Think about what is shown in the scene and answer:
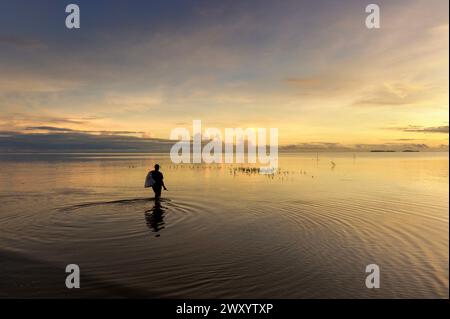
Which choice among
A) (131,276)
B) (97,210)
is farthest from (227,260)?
(97,210)

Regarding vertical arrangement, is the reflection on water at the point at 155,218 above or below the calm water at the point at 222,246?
above

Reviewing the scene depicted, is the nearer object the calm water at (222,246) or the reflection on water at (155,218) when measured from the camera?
the calm water at (222,246)

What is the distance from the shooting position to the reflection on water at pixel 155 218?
1716 centimetres

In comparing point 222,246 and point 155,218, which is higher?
point 155,218

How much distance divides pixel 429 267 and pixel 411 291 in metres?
2.52

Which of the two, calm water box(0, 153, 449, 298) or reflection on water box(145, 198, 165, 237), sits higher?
reflection on water box(145, 198, 165, 237)

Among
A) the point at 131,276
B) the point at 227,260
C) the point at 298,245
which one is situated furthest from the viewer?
the point at 298,245

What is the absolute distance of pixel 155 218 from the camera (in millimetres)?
19281

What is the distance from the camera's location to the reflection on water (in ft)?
56.3

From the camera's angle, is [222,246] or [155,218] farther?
[155,218]

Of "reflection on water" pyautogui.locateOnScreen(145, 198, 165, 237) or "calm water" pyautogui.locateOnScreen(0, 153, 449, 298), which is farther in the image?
"reflection on water" pyautogui.locateOnScreen(145, 198, 165, 237)

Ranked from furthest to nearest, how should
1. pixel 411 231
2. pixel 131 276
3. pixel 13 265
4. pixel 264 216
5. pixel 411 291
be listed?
pixel 264 216
pixel 411 231
pixel 13 265
pixel 131 276
pixel 411 291

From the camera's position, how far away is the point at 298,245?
1466 cm
